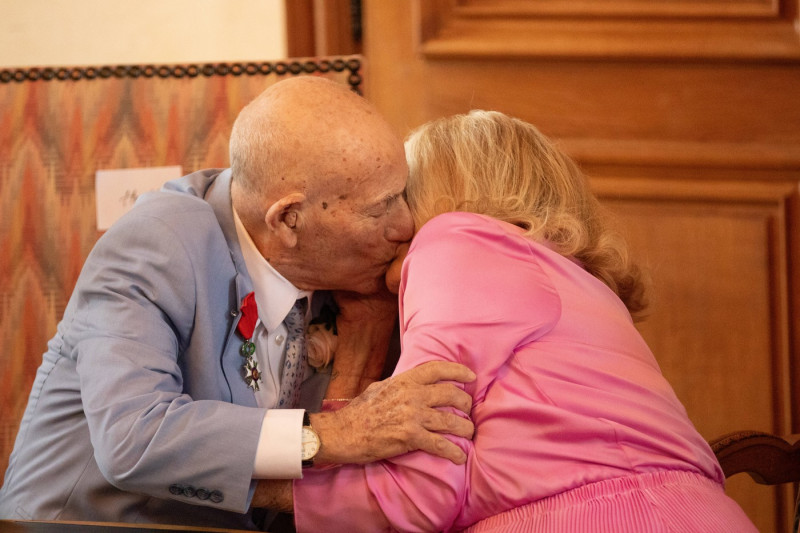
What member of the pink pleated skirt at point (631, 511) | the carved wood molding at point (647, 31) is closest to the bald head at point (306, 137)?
the pink pleated skirt at point (631, 511)

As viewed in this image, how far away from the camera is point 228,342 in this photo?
4.21 feet

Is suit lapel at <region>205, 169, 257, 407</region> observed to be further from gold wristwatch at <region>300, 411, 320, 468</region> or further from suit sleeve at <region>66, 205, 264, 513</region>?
gold wristwatch at <region>300, 411, 320, 468</region>

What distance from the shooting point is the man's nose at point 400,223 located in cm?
133

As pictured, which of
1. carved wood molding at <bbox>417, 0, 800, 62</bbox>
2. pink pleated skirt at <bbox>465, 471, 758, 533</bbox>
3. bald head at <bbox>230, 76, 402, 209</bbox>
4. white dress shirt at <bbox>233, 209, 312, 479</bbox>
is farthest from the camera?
carved wood molding at <bbox>417, 0, 800, 62</bbox>

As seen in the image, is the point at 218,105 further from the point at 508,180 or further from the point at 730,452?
the point at 730,452

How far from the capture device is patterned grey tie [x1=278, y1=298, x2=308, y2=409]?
141cm

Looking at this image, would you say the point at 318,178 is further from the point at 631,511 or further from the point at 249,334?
the point at 631,511

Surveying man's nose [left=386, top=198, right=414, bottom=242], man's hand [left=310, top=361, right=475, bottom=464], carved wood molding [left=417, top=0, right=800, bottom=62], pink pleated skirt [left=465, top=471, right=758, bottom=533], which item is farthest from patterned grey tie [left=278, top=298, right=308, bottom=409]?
carved wood molding [left=417, top=0, right=800, bottom=62]

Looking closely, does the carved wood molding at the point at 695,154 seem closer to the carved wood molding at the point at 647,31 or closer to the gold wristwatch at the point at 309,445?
the carved wood molding at the point at 647,31

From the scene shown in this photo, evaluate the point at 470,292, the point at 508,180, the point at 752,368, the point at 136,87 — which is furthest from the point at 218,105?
the point at 752,368

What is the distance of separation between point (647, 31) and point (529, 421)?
121 centimetres

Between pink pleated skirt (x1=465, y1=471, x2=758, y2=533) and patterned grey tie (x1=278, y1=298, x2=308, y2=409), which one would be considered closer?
pink pleated skirt (x1=465, y1=471, x2=758, y2=533)

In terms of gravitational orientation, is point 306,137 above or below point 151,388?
above

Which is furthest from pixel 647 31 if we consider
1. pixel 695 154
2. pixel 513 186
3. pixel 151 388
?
pixel 151 388
